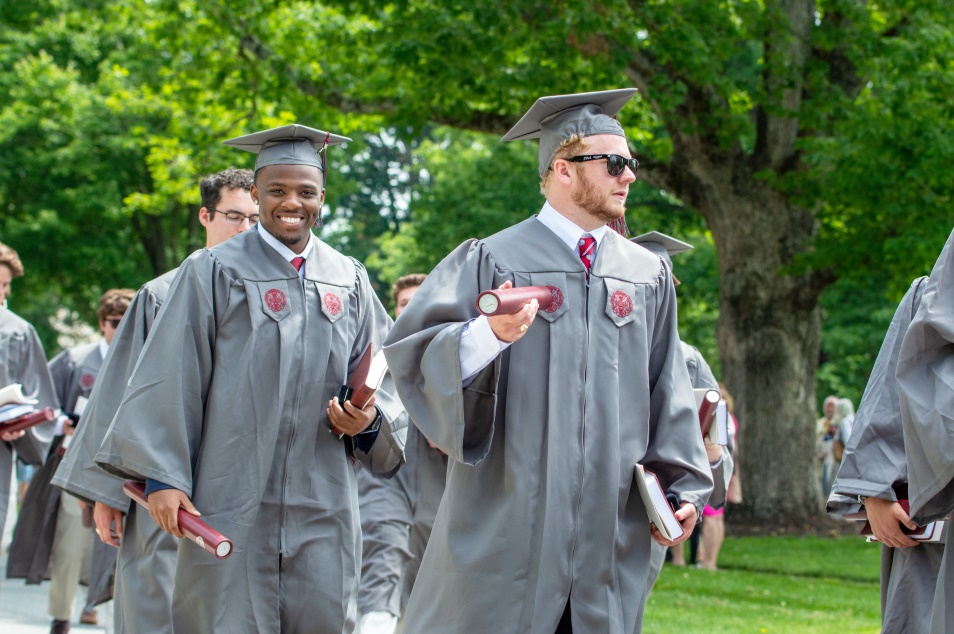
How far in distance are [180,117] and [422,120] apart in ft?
21.1

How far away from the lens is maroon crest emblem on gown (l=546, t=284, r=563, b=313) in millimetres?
3955

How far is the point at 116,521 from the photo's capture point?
5.47 metres

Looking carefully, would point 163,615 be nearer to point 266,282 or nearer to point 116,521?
Answer: point 116,521

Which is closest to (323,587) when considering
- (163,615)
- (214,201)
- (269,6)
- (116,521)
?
(163,615)

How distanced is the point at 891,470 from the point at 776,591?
758cm

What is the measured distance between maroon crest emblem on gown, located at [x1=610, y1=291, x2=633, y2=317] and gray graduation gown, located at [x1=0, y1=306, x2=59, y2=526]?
16.3ft

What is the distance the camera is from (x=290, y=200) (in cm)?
501

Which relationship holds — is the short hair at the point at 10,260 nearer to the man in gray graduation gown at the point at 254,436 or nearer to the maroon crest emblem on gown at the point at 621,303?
the man in gray graduation gown at the point at 254,436

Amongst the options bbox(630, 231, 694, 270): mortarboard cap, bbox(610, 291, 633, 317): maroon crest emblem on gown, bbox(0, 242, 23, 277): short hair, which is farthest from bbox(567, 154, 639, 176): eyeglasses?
bbox(0, 242, 23, 277): short hair

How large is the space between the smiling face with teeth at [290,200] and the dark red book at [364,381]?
0.56 m

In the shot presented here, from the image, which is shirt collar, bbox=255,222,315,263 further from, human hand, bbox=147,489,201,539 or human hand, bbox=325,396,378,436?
human hand, bbox=147,489,201,539

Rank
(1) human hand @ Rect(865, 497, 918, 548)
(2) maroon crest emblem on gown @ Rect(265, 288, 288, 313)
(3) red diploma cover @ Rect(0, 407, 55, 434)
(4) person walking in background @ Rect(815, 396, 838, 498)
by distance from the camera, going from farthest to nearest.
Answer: (4) person walking in background @ Rect(815, 396, 838, 498)
(3) red diploma cover @ Rect(0, 407, 55, 434)
(2) maroon crest emblem on gown @ Rect(265, 288, 288, 313)
(1) human hand @ Rect(865, 497, 918, 548)

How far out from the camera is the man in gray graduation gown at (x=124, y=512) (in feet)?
17.2

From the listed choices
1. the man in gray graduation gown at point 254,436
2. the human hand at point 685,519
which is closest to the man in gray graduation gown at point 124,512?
the man in gray graduation gown at point 254,436
